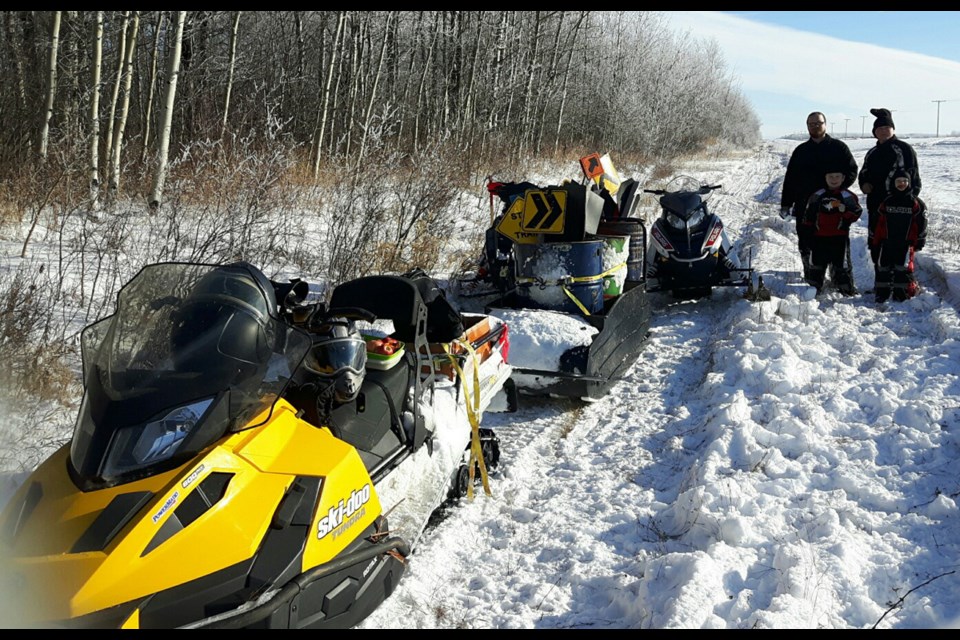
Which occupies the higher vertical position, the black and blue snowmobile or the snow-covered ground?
the black and blue snowmobile

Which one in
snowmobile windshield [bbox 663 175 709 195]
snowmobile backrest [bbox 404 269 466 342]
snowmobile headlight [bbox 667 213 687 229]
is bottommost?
snowmobile backrest [bbox 404 269 466 342]

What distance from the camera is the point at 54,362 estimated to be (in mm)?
5027

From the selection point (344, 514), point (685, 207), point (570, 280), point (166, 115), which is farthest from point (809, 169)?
point (344, 514)

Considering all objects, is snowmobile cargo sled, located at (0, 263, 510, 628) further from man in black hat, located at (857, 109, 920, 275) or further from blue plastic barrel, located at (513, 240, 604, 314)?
man in black hat, located at (857, 109, 920, 275)

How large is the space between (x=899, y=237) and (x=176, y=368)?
7967mm

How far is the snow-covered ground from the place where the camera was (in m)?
3.48

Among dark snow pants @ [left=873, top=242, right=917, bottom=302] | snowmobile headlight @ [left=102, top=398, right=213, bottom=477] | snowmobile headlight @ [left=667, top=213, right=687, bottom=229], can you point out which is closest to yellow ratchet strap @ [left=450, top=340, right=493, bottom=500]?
snowmobile headlight @ [left=102, top=398, right=213, bottom=477]

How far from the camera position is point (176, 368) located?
2713mm

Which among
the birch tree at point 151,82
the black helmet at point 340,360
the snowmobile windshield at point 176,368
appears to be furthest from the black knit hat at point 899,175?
the birch tree at point 151,82

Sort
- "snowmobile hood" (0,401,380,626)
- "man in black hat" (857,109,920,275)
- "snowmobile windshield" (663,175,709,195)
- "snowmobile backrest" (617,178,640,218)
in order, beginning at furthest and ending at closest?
"snowmobile windshield" (663,175,709,195)
"snowmobile backrest" (617,178,640,218)
"man in black hat" (857,109,920,275)
"snowmobile hood" (0,401,380,626)

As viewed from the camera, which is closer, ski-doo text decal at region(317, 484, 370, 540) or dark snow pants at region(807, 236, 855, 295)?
ski-doo text decal at region(317, 484, 370, 540)

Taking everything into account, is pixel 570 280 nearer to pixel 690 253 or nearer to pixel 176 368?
pixel 690 253

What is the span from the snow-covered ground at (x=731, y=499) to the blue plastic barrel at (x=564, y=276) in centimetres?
82

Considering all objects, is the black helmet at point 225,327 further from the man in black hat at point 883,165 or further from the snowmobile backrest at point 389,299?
the man in black hat at point 883,165
